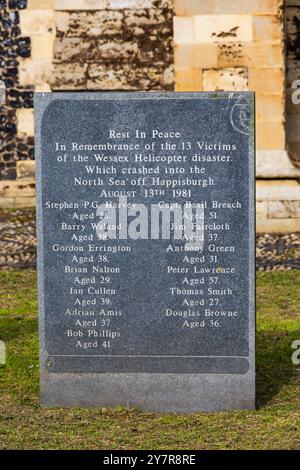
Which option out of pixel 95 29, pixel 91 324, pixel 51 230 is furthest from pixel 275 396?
pixel 95 29

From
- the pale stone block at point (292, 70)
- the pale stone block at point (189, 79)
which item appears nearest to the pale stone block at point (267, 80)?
the pale stone block at point (189, 79)

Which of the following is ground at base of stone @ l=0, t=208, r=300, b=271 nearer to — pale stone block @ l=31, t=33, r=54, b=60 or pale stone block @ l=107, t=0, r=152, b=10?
pale stone block @ l=31, t=33, r=54, b=60

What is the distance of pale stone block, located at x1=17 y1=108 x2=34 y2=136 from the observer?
1451 cm

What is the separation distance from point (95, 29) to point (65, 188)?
7.77 metres

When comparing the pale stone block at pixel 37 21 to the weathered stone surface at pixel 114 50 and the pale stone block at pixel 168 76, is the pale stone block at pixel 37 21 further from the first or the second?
the pale stone block at pixel 168 76

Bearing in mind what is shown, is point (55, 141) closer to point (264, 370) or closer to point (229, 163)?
point (229, 163)

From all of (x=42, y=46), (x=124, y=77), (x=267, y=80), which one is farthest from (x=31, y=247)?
(x=267, y=80)

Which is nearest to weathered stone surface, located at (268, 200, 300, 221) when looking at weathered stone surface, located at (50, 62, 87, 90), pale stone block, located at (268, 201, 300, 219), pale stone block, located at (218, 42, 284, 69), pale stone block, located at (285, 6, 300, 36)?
pale stone block, located at (268, 201, 300, 219)

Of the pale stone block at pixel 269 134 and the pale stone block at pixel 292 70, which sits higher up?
the pale stone block at pixel 292 70

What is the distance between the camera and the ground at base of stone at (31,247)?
37.3 feet

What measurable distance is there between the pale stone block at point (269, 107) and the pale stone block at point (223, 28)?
0.74m

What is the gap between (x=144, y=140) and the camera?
6.18 meters

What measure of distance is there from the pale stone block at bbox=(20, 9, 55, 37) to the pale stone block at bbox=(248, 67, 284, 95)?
2.80m

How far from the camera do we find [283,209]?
1322 centimetres
